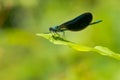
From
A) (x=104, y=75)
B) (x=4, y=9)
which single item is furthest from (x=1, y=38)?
(x=104, y=75)

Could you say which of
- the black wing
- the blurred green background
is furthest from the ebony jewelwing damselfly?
the blurred green background

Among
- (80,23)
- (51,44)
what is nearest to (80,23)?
(80,23)

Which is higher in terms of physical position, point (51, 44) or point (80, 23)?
point (80, 23)

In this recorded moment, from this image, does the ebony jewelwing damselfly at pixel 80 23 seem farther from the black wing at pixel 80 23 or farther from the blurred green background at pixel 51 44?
the blurred green background at pixel 51 44

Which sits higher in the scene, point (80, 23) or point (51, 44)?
point (80, 23)

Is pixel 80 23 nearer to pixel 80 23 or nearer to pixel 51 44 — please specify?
pixel 80 23

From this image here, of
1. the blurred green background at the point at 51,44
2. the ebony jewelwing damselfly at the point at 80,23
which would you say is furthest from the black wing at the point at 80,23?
the blurred green background at the point at 51,44

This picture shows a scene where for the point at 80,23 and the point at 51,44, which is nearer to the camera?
the point at 80,23

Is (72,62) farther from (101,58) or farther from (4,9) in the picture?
(4,9)
